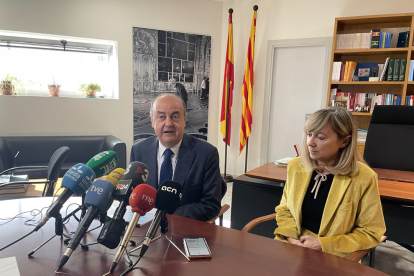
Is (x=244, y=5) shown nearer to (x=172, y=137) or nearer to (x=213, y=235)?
(x=172, y=137)

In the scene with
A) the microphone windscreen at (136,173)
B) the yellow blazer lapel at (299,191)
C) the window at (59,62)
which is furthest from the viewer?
the window at (59,62)

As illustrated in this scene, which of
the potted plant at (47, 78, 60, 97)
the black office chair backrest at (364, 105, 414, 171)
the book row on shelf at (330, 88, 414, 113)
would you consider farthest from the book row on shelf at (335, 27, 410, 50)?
the potted plant at (47, 78, 60, 97)

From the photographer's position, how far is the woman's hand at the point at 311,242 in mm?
1225

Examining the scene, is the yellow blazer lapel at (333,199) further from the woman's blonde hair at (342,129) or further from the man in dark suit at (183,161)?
the man in dark suit at (183,161)

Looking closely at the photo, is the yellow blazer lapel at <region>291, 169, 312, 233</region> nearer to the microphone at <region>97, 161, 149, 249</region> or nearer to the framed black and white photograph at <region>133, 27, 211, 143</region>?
the microphone at <region>97, 161, 149, 249</region>

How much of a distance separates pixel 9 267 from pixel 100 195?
0.38m

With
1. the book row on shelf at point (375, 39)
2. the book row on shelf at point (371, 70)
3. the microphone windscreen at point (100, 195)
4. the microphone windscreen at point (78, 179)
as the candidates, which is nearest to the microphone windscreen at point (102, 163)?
the microphone windscreen at point (78, 179)

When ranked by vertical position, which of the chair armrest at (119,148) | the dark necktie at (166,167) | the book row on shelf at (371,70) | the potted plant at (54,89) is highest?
the book row on shelf at (371,70)

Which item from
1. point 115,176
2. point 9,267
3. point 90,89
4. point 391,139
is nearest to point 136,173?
point 115,176

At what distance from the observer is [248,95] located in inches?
168

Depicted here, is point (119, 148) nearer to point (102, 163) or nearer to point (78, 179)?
point (102, 163)

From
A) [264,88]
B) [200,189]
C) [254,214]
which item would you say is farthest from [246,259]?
[264,88]

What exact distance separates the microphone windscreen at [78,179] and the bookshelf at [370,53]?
350 cm

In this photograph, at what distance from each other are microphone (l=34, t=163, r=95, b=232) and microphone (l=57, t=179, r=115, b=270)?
0.28ft
